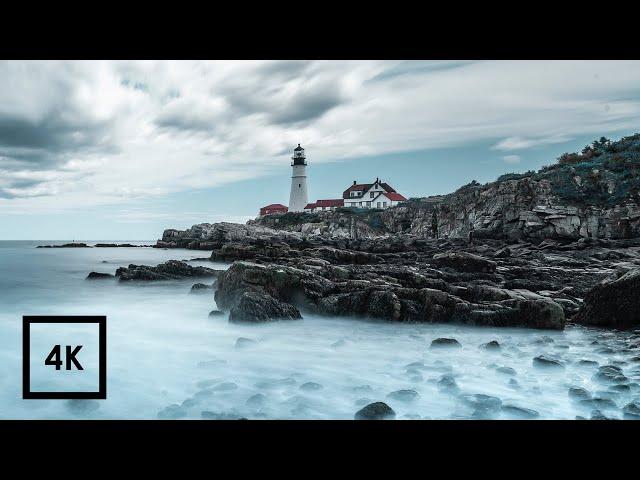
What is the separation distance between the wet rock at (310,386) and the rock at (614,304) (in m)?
5.41

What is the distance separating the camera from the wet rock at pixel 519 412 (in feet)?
15.3

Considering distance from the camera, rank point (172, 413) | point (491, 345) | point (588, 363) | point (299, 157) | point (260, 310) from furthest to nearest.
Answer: point (299, 157), point (260, 310), point (491, 345), point (588, 363), point (172, 413)

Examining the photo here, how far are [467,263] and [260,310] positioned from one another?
7711 millimetres

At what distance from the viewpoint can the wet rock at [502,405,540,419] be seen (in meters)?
4.65

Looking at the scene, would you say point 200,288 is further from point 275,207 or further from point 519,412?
point 275,207

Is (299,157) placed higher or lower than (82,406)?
higher

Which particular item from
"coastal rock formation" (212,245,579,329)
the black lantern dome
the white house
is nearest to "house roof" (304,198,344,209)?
the white house

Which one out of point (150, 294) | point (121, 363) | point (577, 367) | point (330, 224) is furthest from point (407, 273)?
point (330, 224)

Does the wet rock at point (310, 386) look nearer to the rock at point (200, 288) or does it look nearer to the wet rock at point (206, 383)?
the wet rock at point (206, 383)

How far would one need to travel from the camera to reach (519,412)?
471 centimetres

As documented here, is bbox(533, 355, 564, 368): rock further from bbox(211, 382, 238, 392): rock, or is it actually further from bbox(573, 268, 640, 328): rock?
bbox(211, 382, 238, 392): rock

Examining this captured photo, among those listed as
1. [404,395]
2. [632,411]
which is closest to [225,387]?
[404,395]

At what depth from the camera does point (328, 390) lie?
5441 millimetres

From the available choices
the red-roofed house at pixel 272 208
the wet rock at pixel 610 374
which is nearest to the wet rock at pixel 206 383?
the wet rock at pixel 610 374
